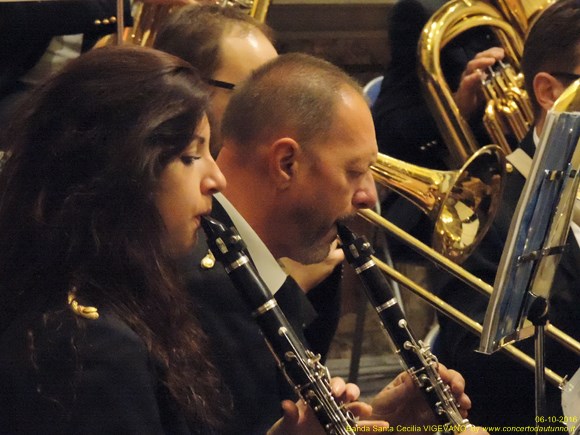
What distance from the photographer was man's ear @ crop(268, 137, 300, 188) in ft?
5.65

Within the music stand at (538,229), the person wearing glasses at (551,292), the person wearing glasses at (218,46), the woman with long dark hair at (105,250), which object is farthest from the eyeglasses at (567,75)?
the woman with long dark hair at (105,250)

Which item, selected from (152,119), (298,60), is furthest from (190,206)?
(298,60)

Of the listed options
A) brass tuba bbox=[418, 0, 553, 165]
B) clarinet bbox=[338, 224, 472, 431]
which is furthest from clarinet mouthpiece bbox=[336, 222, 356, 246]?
brass tuba bbox=[418, 0, 553, 165]

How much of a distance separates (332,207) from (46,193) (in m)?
0.59

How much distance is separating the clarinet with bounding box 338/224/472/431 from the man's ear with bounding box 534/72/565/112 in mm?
668

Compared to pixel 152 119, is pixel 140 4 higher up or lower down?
lower down

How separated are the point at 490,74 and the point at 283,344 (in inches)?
55.5

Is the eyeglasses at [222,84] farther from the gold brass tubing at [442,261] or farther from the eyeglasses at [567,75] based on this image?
the eyeglasses at [567,75]

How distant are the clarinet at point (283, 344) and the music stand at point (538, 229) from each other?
0.75 feet

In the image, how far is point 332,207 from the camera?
1738 mm

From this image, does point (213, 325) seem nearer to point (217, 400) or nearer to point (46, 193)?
point (217, 400)

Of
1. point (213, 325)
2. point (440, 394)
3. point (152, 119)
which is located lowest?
point (440, 394)

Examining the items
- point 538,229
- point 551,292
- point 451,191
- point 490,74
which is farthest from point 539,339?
point 490,74

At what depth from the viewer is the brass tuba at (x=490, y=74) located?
102 inches
